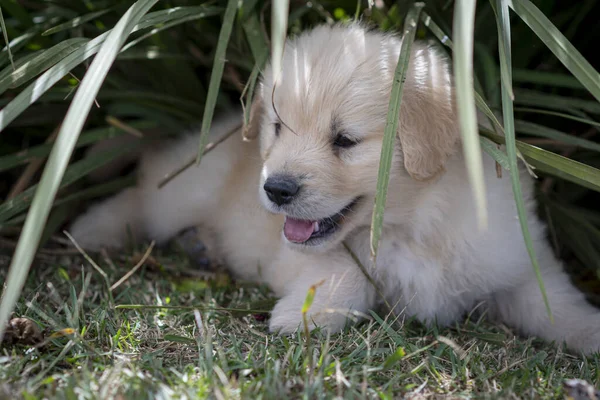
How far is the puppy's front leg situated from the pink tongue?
169 mm

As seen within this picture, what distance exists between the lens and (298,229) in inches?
91.1

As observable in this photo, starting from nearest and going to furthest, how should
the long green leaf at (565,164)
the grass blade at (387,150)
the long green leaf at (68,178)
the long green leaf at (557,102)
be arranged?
the grass blade at (387,150), the long green leaf at (565,164), the long green leaf at (68,178), the long green leaf at (557,102)

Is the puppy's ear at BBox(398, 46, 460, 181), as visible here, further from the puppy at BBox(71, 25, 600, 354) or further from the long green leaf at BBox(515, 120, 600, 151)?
the long green leaf at BBox(515, 120, 600, 151)

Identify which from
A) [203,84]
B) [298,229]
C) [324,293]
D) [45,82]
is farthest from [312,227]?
[203,84]

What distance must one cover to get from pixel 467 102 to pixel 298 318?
1081mm

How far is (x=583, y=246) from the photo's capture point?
287 centimetres

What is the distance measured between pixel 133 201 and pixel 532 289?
205 centimetres

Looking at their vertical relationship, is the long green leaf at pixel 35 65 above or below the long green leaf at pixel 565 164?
above

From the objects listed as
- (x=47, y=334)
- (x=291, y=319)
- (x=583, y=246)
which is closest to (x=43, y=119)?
(x=47, y=334)

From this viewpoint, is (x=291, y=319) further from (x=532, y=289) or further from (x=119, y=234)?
(x=119, y=234)

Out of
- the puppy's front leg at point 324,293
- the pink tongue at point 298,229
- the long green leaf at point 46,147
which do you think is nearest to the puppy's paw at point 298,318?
the puppy's front leg at point 324,293

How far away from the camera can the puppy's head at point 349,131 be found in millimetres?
A: 2109

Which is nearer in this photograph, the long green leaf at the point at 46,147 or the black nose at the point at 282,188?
the black nose at the point at 282,188

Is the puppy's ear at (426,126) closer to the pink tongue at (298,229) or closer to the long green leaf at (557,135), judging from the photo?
the pink tongue at (298,229)
